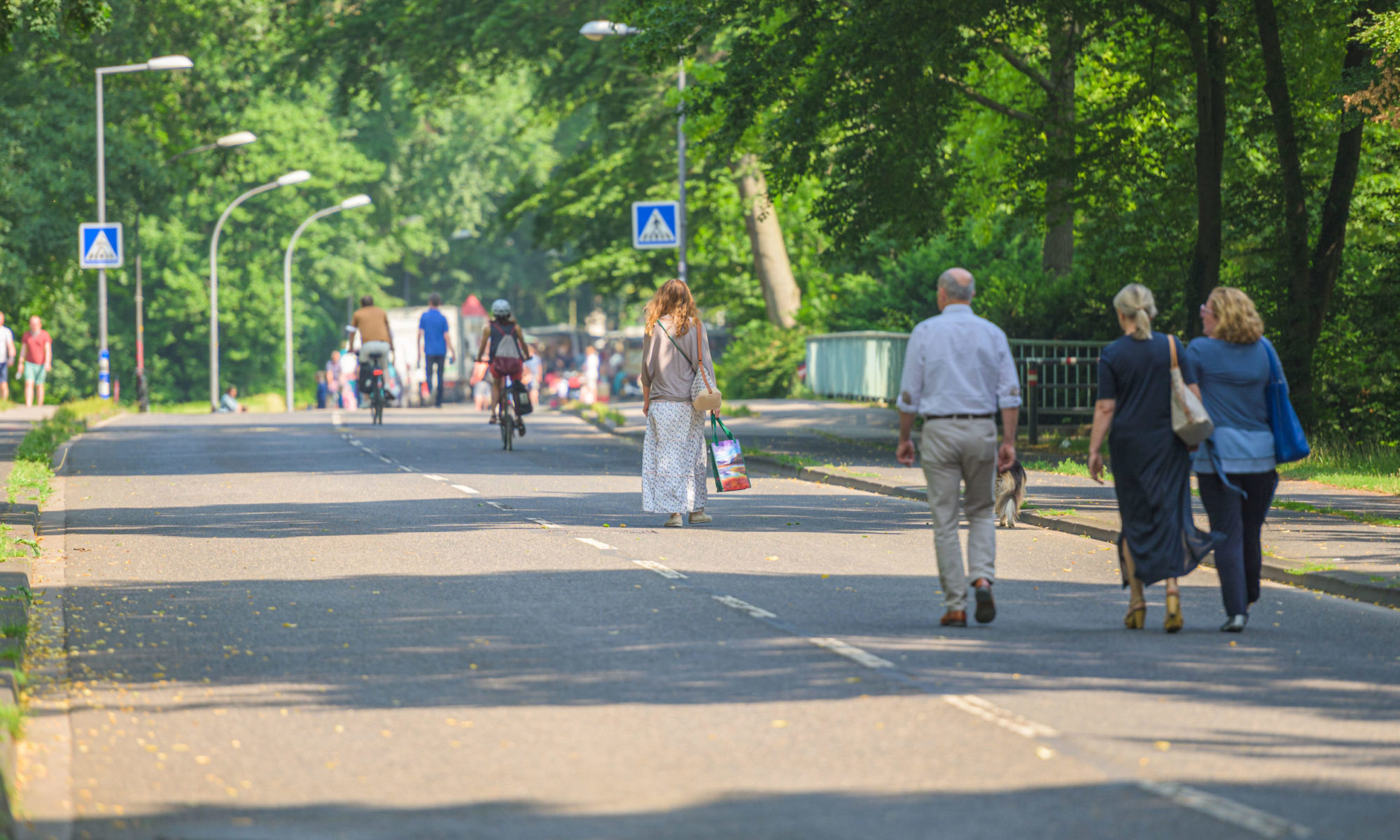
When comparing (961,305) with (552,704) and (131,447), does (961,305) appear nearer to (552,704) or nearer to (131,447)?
(552,704)

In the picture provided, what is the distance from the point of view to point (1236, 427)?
9711 millimetres

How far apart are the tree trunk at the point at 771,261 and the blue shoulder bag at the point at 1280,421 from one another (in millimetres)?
29901

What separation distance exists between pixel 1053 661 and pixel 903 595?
7.50ft

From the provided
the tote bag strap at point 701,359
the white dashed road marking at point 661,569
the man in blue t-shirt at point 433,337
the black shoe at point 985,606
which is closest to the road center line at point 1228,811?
the black shoe at point 985,606

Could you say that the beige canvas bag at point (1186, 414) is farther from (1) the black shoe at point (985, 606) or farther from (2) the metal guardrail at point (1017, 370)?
(2) the metal guardrail at point (1017, 370)

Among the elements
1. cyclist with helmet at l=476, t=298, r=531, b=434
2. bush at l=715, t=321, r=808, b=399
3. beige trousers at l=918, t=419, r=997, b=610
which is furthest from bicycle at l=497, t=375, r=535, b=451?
bush at l=715, t=321, r=808, b=399

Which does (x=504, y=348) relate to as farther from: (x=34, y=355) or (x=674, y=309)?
(x=34, y=355)

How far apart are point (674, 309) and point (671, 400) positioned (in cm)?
69

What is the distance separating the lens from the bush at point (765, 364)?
39562 millimetres

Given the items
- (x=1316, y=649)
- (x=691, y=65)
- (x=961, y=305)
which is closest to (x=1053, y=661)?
(x=1316, y=649)

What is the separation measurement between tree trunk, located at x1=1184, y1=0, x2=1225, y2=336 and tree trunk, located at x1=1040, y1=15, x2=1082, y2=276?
1.80 meters

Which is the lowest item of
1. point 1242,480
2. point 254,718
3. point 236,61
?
point 254,718

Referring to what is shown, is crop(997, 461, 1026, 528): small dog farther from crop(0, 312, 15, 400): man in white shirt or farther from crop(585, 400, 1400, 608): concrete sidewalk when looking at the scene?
crop(0, 312, 15, 400): man in white shirt

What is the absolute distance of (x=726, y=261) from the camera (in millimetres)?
45656
